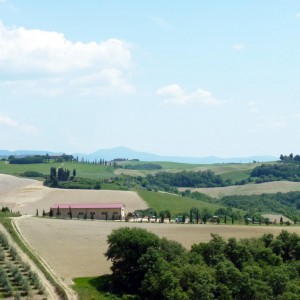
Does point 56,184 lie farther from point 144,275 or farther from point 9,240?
point 144,275

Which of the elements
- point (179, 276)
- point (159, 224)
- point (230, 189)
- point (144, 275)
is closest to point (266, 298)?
point (179, 276)

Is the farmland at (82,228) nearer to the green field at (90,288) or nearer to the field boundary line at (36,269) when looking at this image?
the green field at (90,288)

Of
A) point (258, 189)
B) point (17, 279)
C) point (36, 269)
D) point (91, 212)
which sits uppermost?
point (258, 189)

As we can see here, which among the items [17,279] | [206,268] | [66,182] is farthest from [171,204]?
[17,279]

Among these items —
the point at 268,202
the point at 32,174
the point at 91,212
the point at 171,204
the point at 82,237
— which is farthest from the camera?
the point at 32,174

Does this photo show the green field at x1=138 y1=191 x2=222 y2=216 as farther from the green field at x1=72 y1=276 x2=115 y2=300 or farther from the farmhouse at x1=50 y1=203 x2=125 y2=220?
the green field at x1=72 y1=276 x2=115 y2=300

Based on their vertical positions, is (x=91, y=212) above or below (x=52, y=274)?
above

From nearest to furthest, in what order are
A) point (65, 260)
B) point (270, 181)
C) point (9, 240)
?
point (65, 260)
point (9, 240)
point (270, 181)

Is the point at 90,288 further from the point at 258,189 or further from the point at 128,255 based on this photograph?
the point at 258,189

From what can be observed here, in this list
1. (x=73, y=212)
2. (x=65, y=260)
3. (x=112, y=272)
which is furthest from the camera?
(x=73, y=212)
